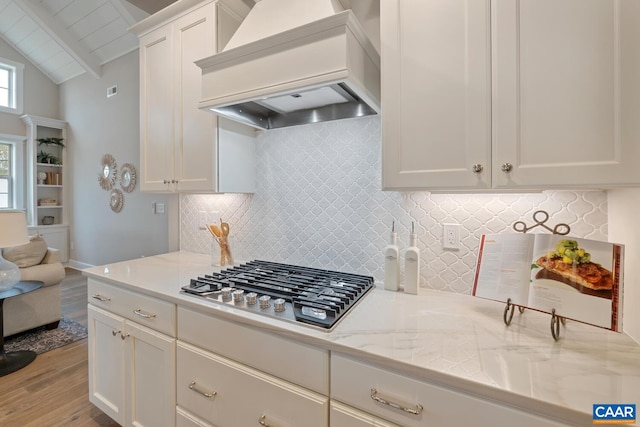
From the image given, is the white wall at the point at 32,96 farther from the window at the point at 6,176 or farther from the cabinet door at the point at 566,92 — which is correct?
the cabinet door at the point at 566,92

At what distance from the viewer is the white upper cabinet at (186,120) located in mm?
1860

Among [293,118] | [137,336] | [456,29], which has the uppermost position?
[456,29]

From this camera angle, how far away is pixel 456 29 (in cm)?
115

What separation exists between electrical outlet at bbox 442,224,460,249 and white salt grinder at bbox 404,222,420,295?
0.52 feet

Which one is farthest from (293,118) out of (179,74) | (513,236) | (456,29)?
(513,236)

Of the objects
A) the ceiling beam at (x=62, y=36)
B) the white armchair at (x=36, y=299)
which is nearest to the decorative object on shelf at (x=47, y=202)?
the ceiling beam at (x=62, y=36)

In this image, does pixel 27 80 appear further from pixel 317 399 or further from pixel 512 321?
pixel 512 321

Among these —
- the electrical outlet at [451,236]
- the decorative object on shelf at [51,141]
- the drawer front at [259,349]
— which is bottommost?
the drawer front at [259,349]

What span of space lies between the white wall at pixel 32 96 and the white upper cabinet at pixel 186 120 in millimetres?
4927

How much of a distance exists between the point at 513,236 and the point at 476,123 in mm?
449

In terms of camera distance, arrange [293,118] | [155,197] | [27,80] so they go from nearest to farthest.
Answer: [293,118]
[155,197]
[27,80]

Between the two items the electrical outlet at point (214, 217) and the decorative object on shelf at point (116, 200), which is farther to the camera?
the decorative object on shelf at point (116, 200)

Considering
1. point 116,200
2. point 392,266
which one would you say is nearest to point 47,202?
point 116,200

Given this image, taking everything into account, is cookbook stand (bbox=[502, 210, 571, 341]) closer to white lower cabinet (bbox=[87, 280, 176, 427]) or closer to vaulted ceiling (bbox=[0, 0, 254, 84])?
white lower cabinet (bbox=[87, 280, 176, 427])
